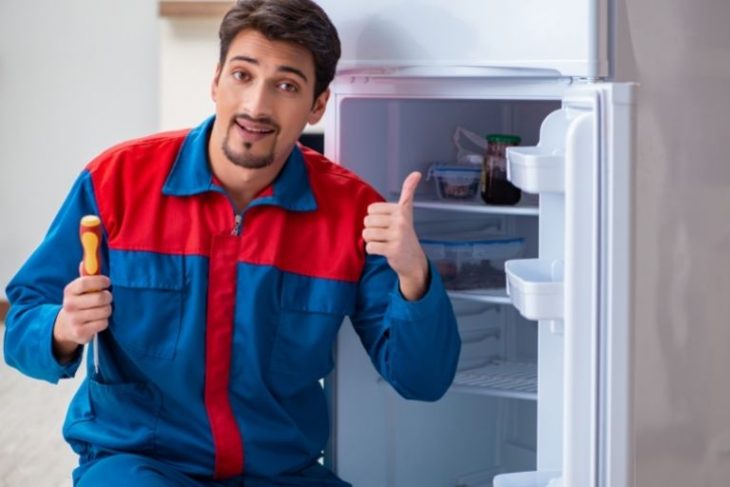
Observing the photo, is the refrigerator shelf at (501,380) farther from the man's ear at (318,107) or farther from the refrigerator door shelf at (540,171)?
the refrigerator door shelf at (540,171)

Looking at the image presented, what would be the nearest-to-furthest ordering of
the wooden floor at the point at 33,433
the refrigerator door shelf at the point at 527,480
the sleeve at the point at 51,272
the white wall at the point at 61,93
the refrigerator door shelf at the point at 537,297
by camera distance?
the refrigerator door shelf at the point at 537,297, the refrigerator door shelf at the point at 527,480, the sleeve at the point at 51,272, the wooden floor at the point at 33,433, the white wall at the point at 61,93

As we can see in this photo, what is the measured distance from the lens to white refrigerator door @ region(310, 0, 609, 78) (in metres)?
1.86

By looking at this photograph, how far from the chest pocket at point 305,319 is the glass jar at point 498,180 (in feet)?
1.41

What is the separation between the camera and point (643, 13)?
185 centimetres

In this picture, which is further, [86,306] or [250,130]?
[250,130]

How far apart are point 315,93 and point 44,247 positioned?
19.6 inches

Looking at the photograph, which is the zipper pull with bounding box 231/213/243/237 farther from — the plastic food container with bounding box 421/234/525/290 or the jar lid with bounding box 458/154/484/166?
the jar lid with bounding box 458/154/484/166

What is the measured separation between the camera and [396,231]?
194 centimetres

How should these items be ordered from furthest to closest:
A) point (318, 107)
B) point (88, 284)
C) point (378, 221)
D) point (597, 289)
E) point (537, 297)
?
point (318, 107) → point (378, 221) → point (88, 284) → point (537, 297) → point (597, 289)

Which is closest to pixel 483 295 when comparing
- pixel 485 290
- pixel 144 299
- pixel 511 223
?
pixel 485 290

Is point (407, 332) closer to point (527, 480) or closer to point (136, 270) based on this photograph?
point (527, 480)

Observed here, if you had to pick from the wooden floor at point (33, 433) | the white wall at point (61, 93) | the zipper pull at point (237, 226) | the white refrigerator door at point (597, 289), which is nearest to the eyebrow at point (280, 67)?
the zipper pull at point (237, 226)

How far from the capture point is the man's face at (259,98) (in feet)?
6.74

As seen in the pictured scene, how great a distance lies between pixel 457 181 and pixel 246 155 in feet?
1.80
